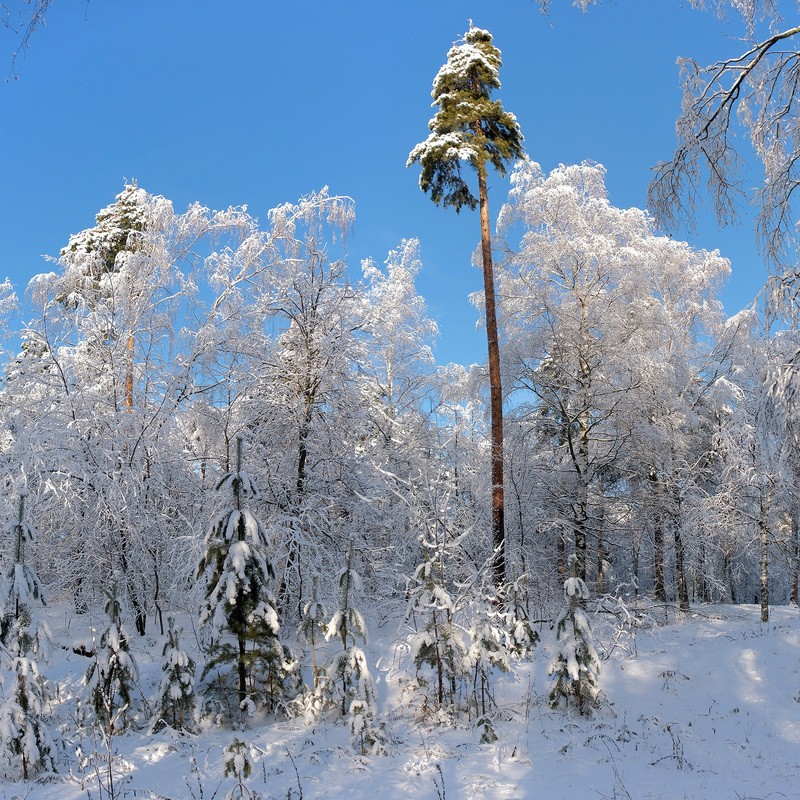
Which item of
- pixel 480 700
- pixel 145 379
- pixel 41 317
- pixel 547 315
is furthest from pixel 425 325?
pixel 480 700

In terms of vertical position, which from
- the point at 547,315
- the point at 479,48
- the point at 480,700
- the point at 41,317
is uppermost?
the point at 479,48

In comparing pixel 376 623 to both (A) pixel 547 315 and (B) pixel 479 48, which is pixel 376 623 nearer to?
(A) pixel 547 315

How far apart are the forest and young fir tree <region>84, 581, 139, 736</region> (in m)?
0.04

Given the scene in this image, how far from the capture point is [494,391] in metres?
13.9

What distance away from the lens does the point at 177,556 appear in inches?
452

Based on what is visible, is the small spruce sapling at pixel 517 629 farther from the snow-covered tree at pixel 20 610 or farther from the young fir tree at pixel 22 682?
the snow-covered tree at pixel 20 610

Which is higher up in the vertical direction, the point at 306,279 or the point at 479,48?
the point at 479,48

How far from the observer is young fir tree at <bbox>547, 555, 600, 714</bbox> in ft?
26.9

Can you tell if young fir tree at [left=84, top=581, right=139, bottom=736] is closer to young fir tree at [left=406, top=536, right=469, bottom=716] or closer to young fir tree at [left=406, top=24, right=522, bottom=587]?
young fir tree at [left=406, top=536, right=469, bottom=716]

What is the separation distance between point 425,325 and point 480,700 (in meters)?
16.2

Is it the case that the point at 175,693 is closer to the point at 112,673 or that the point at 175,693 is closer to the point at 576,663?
the point at 112,673

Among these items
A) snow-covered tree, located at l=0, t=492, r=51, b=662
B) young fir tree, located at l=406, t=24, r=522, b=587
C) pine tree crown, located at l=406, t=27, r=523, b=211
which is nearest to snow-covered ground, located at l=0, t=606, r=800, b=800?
snow-covered tree, located at l=0, t=492, r=51, b=662

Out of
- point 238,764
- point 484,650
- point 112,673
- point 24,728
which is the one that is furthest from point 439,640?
point 24,728

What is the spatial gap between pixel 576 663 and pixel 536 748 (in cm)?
128
